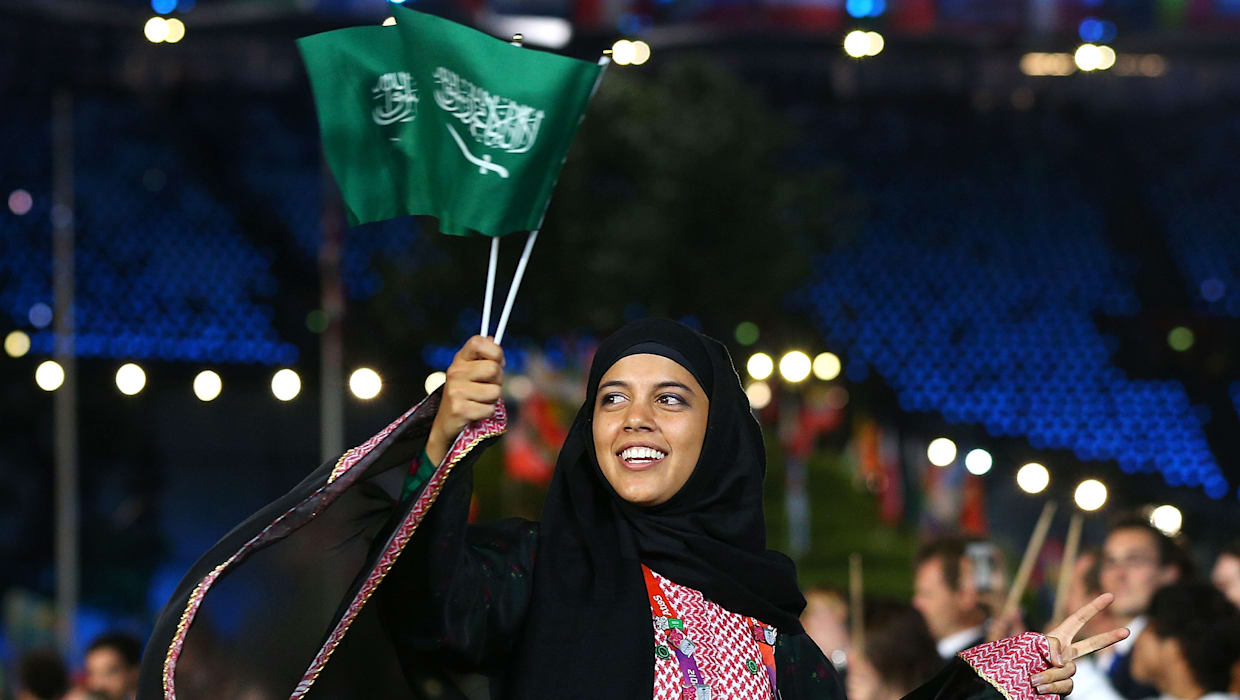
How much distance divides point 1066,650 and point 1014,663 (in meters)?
0.08

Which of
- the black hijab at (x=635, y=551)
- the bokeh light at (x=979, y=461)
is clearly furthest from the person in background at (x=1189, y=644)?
the black hijab at (x=635, y=551)

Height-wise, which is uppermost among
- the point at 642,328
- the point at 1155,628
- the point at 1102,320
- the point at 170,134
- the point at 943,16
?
the point at 943,16

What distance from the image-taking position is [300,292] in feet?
52.4

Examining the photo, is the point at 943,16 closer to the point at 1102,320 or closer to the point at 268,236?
the point at 1102,320

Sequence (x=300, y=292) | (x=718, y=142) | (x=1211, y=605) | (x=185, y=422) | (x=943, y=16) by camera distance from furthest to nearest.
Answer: (x=943, y=16), (x=300, y=292), (x=185, y=422), (x=718, y=142), (x=1211, y=605)

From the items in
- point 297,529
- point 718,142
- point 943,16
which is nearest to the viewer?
point 297,529

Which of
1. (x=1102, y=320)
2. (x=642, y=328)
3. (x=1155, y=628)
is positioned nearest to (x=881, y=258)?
(x=1102, y=320)

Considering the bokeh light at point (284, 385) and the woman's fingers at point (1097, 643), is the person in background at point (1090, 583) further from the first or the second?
the bokeh light at point (284, 385)

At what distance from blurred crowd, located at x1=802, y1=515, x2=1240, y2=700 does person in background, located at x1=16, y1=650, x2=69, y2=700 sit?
7.59ft

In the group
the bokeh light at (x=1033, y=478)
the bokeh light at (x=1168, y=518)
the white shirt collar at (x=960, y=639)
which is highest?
the bokeh light at (x=1033, y=478)

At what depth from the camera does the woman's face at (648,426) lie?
2504 millimetres

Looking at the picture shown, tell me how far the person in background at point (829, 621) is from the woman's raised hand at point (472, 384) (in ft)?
8.88

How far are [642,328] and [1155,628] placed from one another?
1862 mm

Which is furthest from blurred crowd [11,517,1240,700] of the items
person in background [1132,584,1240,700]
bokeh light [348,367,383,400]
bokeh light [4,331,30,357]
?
bokeh light [4,331,30,357]
